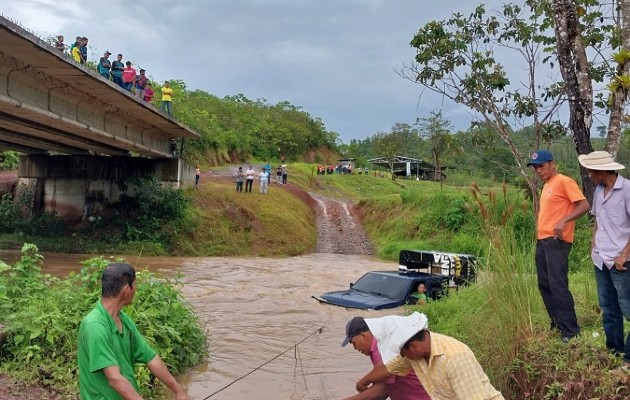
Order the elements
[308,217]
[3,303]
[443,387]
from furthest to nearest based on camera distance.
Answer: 1. [308,217]
2. [3,303]
3. [443,387]

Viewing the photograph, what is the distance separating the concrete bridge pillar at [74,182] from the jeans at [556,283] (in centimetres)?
2327

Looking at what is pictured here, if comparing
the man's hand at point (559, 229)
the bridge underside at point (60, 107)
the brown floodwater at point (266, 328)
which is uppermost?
the bridge underside at point (60, 107)

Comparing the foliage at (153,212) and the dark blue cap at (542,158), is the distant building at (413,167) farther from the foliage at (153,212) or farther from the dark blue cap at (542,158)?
the dark blue cap at (542,158)

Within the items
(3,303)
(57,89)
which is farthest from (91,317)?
(57,89)

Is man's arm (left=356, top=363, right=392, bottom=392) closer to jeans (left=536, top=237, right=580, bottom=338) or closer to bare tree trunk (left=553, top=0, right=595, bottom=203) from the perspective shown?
jeans (left=536, top=237, right=580, bottom=338)

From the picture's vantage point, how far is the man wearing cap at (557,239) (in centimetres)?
605

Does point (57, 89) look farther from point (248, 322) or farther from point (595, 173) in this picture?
point (595, 173)

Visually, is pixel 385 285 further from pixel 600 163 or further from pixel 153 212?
pixel 153 212

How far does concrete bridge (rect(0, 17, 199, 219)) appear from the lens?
559 inches

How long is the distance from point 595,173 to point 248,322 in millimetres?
8082

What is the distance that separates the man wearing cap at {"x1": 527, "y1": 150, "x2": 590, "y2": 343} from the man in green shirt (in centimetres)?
399

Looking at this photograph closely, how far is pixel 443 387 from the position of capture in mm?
4051

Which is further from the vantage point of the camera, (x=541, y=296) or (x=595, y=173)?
(x=541, y=296)

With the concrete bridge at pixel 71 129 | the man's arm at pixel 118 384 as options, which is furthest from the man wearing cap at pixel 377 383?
the concrete bridge at pixel 71 129
